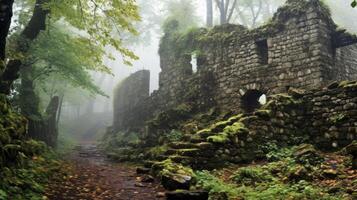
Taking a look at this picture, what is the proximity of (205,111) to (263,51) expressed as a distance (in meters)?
3.68

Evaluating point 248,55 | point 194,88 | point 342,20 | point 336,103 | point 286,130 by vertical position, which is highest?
point 342,20

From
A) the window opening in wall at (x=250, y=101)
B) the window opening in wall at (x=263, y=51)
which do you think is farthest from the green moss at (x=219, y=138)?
the window opening in wall at (x=263, y=51)

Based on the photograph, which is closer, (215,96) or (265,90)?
(265,90)

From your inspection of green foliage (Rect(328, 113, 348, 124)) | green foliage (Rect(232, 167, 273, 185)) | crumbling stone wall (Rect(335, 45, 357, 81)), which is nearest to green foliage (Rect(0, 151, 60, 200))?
green foliage (Rect(232, 167, 273, 185))

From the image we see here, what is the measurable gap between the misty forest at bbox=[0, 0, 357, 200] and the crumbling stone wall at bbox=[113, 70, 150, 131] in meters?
0.37

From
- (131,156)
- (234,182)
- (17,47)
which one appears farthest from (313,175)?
(17,47)

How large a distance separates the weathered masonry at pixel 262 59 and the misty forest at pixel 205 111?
5 cm

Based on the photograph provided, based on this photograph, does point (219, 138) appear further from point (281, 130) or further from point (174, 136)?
point (174, 136)

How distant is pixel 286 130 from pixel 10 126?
743 cm

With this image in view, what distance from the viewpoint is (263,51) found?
14.9 metres

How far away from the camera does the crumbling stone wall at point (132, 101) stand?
893 inches

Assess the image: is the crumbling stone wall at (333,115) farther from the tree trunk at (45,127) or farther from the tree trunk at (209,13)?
the tree trunk at (209,13)

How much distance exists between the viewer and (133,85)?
980 inches

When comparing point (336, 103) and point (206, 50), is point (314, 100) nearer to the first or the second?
point (336, 103)
